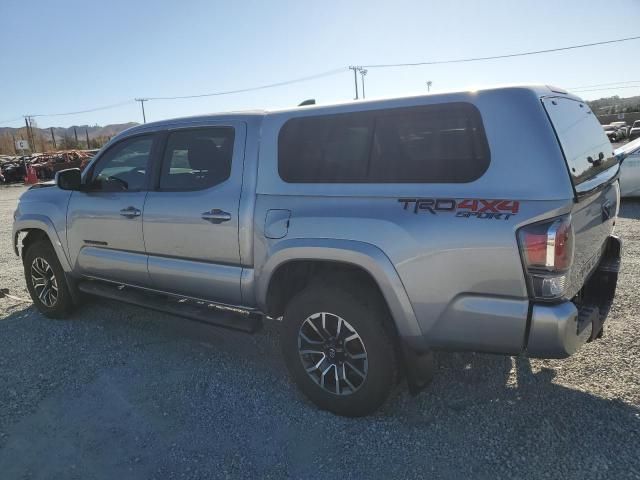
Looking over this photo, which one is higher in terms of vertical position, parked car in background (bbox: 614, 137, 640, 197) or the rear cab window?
the rear cab window

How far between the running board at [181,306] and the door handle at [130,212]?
2.41 feet

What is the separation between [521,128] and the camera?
2.42 m

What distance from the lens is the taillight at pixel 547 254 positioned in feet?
7.66

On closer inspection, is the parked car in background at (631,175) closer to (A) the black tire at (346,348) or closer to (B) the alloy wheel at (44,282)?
(A) the black tire at (346,348)

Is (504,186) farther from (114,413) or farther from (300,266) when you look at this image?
(114,413)

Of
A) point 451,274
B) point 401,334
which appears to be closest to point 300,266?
point 401,334

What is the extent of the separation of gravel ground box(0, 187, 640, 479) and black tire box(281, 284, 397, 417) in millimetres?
137

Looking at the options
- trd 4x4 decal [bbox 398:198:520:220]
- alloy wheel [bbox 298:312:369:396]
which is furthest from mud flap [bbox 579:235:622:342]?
alloy wheel [bbox 298:312:369:396]

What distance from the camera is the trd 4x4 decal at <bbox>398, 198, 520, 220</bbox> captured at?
2396 millimetres

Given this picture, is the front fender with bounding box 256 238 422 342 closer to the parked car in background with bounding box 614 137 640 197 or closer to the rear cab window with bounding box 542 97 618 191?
the rear cab window with bounding box 542 97 618 191

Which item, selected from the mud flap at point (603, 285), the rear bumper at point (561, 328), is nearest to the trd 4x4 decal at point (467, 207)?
the rear bumper at point (561, 328)

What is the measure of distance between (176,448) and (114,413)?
67 cm

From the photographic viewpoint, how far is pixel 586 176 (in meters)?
2.69

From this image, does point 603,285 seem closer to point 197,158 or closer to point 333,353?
point 333,353
